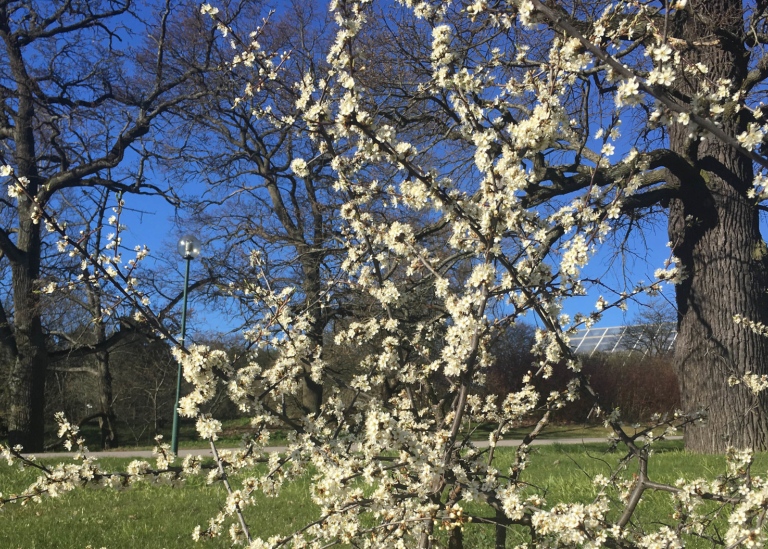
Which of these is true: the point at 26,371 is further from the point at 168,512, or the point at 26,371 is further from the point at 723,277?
the point at 723,277

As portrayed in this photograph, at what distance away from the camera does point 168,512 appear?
551 centimetres

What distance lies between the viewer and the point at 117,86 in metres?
14.1

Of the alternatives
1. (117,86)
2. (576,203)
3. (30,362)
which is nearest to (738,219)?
(576,203)

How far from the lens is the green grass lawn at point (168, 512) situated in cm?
452

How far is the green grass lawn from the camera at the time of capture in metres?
4.52

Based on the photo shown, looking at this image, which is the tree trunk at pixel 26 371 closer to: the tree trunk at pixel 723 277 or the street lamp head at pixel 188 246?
the street lamp head at pixel 188 246

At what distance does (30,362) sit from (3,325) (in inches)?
41.0

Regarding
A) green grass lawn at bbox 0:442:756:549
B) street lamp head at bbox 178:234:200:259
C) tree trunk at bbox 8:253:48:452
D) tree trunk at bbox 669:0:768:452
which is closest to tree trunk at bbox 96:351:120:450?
tree trunk at bbox 8:253:48:452

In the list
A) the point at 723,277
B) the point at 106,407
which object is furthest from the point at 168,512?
the point at 106,407

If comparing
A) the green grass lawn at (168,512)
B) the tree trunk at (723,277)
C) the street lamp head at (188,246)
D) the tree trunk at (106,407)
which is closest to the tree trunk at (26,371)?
the tree trunk at (106,407)

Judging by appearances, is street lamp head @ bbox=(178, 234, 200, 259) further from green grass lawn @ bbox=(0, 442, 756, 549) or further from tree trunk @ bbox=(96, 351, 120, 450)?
tree trunk @ bbox=(96, 351, 120, 450)

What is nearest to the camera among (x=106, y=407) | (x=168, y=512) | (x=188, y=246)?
(x=168, y=512)

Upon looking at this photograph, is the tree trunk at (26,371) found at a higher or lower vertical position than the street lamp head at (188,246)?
lower

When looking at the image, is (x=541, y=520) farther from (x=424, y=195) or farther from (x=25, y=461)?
(x=25, y=461)
